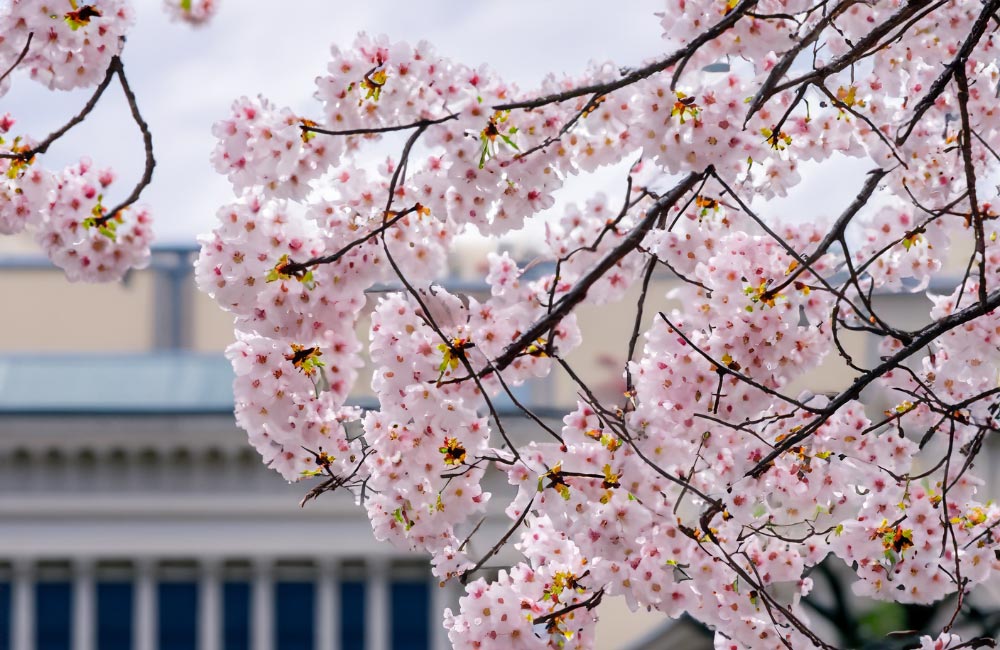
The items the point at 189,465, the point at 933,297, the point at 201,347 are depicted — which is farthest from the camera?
the point at 201,347

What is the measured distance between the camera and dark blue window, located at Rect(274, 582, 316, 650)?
2575 centimetres

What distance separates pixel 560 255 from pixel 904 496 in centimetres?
123

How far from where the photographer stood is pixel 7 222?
Answer: 152 inches

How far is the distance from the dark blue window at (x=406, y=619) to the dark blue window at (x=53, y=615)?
5.51 m

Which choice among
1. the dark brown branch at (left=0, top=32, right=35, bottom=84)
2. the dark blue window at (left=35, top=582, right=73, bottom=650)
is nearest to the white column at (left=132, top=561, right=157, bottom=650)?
the dark blue window at (left=35, top=582, right=73, bottom=650)

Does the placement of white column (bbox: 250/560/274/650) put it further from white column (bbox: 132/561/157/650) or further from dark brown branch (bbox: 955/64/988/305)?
dark brown branch (bbox: 955/64/988/305)

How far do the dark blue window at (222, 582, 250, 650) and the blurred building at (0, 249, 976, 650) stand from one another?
4cm

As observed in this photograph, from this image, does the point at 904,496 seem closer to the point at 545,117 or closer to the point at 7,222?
the point at 545,117

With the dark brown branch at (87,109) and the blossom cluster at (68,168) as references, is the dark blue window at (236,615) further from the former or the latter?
the dark brown branch at (87,109)

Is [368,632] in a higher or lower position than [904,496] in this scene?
higher

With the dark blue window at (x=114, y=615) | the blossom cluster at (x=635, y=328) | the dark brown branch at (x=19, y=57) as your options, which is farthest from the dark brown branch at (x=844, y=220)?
the dark blue window at (x=114, y=615)

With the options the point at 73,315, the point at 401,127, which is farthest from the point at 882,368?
the point at 73,315

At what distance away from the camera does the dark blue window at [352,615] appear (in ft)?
85.0

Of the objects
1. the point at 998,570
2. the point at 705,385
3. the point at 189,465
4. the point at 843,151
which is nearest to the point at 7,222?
the point at 705,385
